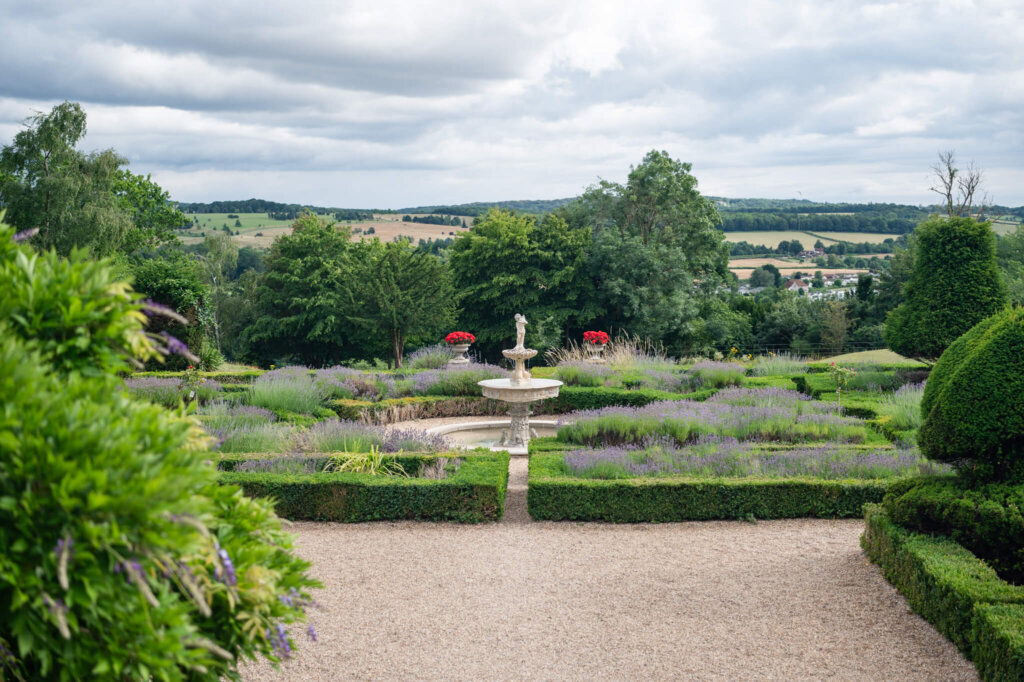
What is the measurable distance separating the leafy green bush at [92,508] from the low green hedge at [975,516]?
491 centimetres

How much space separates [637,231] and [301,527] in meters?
23.8

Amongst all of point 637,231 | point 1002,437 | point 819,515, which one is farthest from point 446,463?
point 637,231

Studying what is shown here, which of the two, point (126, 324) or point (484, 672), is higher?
point (126, 324)

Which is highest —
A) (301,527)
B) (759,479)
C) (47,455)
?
(47,455)

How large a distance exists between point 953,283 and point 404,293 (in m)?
13.3

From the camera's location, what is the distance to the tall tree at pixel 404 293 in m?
21.0

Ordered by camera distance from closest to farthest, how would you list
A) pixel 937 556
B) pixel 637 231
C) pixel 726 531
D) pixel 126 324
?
pixel 126 324 < pixel 937 556 < pixel 726 531 < pixel 637 231

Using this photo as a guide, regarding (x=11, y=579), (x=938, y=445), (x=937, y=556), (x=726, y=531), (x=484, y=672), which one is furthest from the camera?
(x=726, y=531)

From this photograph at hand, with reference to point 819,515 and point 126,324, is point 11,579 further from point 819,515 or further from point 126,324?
point 819,515

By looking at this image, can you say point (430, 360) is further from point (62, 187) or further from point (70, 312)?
point (70, 312)

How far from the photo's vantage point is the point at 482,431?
12266mm

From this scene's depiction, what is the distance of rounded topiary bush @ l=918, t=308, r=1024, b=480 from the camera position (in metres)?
5.18

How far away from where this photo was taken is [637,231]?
29.2 meters

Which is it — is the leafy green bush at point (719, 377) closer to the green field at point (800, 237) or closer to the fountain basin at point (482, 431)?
the fountain basin at point (482, 431)
